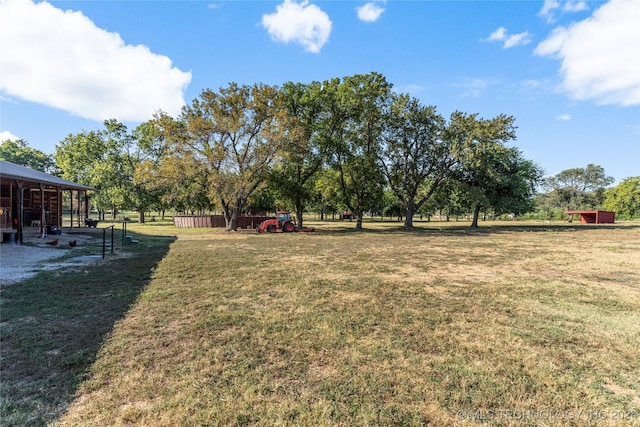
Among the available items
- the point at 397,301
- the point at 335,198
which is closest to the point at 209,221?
the point at 335,198

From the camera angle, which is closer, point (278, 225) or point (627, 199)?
point (278, 225)

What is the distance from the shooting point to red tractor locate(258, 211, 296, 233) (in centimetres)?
A: 2245

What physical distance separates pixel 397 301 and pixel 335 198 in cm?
3172

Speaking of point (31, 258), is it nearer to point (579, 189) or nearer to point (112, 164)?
point (112, 164)

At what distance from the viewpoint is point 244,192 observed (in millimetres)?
23219

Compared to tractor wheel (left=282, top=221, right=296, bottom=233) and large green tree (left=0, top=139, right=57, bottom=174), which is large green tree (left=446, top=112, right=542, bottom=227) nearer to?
tractor wheel (left=282, top=221, right=296, bottom=233)

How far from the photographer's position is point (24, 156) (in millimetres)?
55062

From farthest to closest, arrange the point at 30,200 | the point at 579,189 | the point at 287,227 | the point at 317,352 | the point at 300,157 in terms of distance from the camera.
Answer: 1. the point at 579,189
2. the point at 300,157
3. the point at 287,227
4. the point at 30,200
5. the point at 317,352

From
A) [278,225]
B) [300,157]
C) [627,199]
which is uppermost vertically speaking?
[300,157]

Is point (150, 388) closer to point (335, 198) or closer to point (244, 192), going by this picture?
point (244, 192)

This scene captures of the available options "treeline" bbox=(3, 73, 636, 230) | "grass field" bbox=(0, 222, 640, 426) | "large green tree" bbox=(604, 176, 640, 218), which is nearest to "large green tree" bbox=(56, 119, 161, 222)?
"treeline" bbox=(3, 73, 636, 230)

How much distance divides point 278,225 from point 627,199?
62762 millimetres

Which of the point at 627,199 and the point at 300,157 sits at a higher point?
the point at 300,157

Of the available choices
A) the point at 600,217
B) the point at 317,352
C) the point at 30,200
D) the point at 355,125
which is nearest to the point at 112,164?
the point at 30,200
